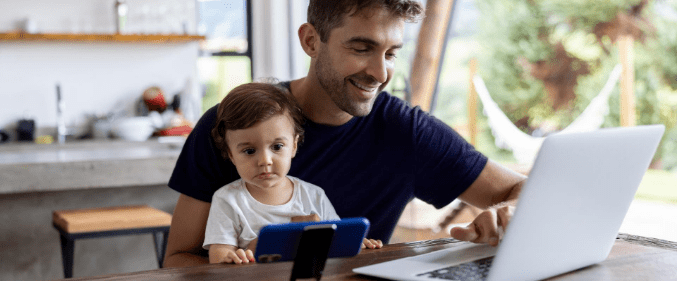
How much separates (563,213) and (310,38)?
85 centimetres

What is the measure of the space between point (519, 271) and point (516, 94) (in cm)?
897

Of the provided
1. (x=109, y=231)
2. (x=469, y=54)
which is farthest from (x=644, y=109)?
(x=109, y=231)

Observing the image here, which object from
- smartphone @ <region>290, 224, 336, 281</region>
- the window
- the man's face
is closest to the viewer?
smartphone @ <region>290, 224, 336, 281</region>

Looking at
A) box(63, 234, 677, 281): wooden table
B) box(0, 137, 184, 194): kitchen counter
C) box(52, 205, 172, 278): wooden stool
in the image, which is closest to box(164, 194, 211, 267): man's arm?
box(63, 234, 677, 281): wooden table

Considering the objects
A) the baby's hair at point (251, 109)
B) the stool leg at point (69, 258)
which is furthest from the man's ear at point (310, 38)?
the stool leg at point (69, 258)

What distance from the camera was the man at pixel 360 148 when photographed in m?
1.52

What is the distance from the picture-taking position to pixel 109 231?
258 centimetres

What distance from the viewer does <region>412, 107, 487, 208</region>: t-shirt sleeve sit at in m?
1.70

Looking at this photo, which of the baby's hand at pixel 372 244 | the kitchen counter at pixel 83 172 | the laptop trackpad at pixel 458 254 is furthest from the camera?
the kitchen counter at pixel 83 172

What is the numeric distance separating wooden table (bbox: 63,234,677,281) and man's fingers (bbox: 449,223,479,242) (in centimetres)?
13

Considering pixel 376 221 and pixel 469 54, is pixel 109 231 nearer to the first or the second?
pixel 376 221

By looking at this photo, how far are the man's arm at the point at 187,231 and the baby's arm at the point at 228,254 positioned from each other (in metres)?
0.19

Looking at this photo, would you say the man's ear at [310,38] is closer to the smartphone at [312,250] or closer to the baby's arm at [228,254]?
the baby's arm at [228,254]

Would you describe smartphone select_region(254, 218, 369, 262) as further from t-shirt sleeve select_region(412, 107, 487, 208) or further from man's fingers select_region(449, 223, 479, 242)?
t-shirt sleeve select_region(412, 107, 487, 208)
